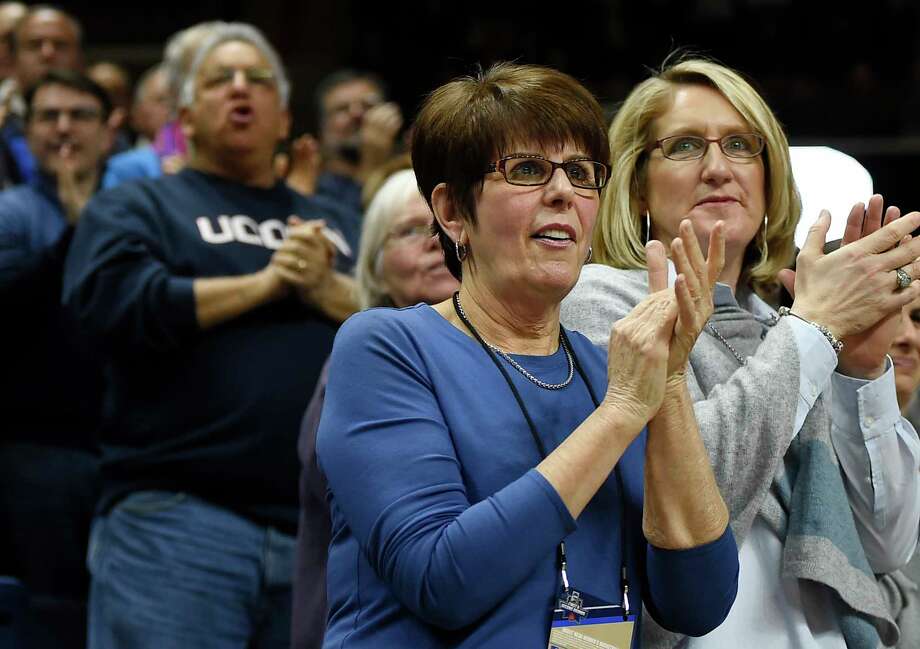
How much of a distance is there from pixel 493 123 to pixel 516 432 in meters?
0.43

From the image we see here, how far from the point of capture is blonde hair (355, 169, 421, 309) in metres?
2.98

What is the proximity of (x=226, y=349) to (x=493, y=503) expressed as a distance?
4.93 feet

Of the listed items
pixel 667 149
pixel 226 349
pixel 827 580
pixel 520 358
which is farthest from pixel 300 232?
pixel 827 580

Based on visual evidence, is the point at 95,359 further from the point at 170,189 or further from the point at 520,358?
Answer: the point at 520,358

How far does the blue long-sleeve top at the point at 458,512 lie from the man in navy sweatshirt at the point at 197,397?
1.10m

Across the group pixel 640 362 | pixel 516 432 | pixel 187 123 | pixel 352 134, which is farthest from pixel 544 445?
pixel 352 134

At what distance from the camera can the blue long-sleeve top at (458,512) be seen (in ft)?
5.21

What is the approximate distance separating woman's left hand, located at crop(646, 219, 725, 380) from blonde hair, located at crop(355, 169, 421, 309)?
1.22 meters

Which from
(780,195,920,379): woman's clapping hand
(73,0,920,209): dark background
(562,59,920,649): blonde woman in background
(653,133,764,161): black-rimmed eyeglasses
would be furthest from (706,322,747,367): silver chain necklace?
(73,0,920,209): dark background

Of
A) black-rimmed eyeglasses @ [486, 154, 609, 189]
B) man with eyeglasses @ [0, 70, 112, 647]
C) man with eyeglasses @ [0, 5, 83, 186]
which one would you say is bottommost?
man with eyeglasses @ [0, 70, 112, 647]

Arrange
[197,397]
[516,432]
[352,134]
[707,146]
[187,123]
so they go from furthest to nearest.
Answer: [352,134] → [187,123] → [197,397] → [707,146] → [516,432]

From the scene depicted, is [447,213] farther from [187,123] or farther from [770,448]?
[187,123]

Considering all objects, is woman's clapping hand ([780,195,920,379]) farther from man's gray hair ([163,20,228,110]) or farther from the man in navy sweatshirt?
man's gray hair ([163,20,228,110])

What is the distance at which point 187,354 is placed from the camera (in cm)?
297
